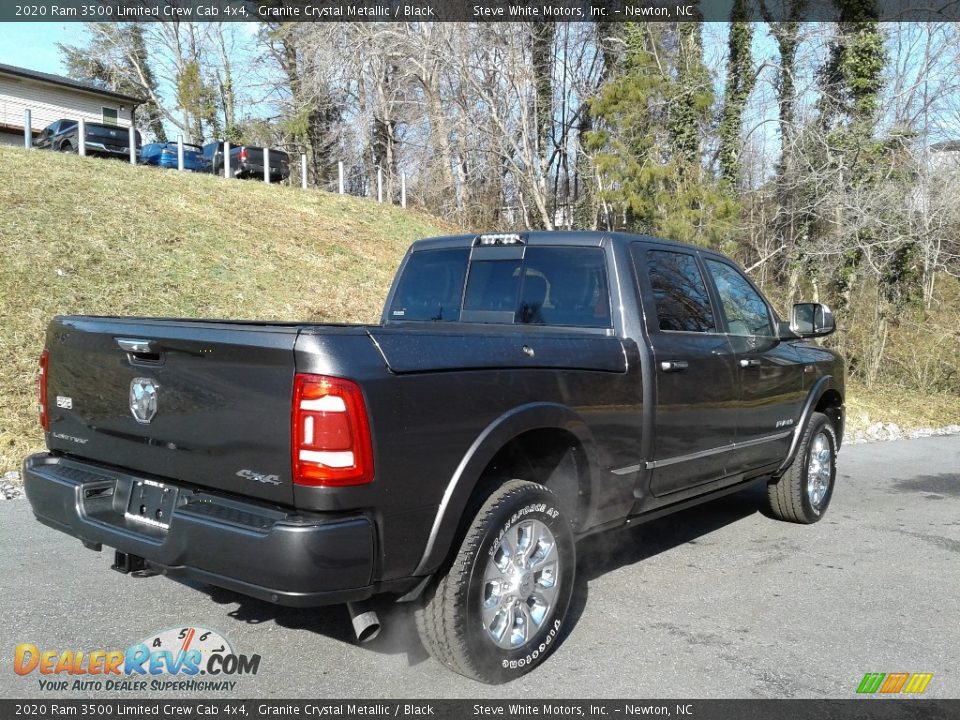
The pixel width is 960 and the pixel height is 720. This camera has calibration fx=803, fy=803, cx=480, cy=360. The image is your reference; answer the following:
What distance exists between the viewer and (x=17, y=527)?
5.33m

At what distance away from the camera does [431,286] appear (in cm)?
501

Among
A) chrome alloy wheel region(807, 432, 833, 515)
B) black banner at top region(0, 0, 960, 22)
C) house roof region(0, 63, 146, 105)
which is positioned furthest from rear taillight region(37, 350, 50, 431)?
house roof region(0, 63, 146, 105)

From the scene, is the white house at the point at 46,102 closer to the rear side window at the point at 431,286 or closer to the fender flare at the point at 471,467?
the rear side window at the point at 431,286

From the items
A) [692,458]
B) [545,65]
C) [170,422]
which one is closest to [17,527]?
[170,422]

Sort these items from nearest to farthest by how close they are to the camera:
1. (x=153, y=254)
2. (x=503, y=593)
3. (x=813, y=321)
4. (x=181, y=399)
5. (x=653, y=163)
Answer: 1. (x=181, y=399)
2. (x=503, y=593)
3. (x=813, y=321)
4. (x=153, y=254)
5. (x=653, y=163)

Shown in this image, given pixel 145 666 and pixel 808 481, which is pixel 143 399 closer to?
pixel 145 666

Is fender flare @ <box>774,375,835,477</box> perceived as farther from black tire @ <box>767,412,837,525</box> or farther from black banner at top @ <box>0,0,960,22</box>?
black banner at top @ <box>0,0,960,22</box>

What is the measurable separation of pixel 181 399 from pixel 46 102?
39.5 m

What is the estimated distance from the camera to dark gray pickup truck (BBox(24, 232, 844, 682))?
2756 mm

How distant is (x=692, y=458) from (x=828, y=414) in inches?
98.7

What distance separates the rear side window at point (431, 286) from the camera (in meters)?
4.85

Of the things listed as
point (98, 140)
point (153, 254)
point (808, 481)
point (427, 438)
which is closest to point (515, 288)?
point (427, 438)

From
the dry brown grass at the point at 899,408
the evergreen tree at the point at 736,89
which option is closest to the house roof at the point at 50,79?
the evergreen tree at the point at 736,89

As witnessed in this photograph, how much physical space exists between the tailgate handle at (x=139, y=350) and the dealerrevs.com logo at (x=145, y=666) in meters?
1.35
